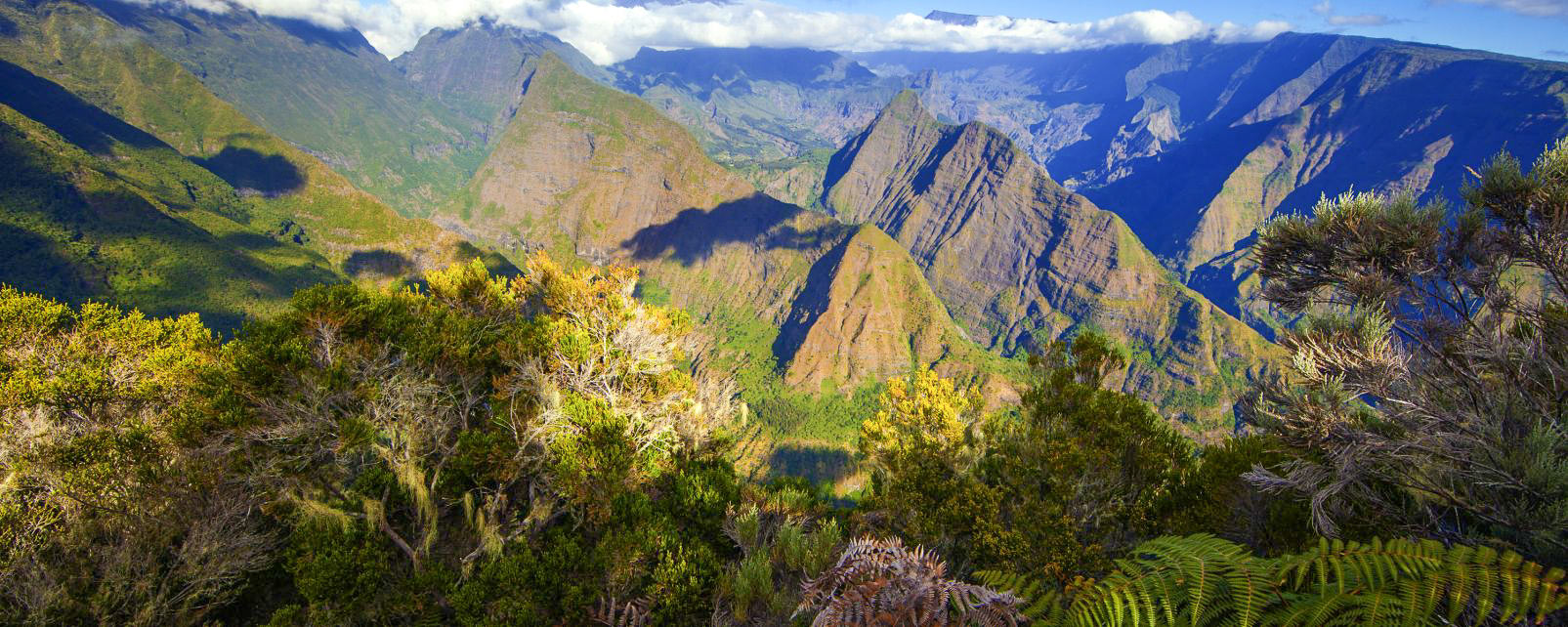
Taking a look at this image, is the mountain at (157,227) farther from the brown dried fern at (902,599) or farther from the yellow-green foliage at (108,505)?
the brown dried fern at (902,599)

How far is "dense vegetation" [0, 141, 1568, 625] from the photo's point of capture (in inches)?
Result: 381

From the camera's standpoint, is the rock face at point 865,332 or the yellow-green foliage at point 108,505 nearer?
the yellow-green foliage at point 108,505

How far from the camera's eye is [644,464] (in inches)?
632

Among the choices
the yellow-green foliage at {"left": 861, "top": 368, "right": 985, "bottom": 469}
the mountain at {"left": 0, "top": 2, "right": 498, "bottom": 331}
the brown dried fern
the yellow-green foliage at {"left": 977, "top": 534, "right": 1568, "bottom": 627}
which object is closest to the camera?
the yellow-green foliage at {"left": 977, "top": 534, "right": 1568, "bottom": 627}

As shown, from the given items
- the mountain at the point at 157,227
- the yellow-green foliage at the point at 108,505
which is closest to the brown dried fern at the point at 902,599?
the yellow-green foliage at the point at 108,505

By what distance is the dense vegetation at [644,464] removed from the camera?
9688mm

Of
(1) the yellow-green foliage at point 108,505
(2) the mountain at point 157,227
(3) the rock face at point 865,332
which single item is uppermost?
(1) the yellow-green foliage at point 108,505

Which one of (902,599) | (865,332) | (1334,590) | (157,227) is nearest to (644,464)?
(902,599)

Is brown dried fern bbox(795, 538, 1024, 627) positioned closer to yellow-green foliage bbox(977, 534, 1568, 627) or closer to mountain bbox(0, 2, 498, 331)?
yellow-green foliage bbox(977, 534, 1568, 627)

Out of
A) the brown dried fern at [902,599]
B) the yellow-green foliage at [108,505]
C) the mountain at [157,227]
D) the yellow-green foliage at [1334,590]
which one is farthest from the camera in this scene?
the mountain at [157,227]

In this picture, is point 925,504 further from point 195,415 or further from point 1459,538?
point 195,415

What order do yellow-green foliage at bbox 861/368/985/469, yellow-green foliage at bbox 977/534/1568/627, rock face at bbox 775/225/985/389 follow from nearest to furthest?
yellow-green foliage at bbox 977/534/1568/627
yellow-green foliage at bbox 861/368/985/469
rock face at bbox 775/225/985/389

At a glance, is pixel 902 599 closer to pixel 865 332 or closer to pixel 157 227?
pixel 157 227

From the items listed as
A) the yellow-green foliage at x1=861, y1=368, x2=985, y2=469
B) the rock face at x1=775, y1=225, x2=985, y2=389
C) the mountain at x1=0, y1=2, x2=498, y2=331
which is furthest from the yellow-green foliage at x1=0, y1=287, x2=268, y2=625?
the rock face at x1=775, y1=225, x2=985, y2=389
